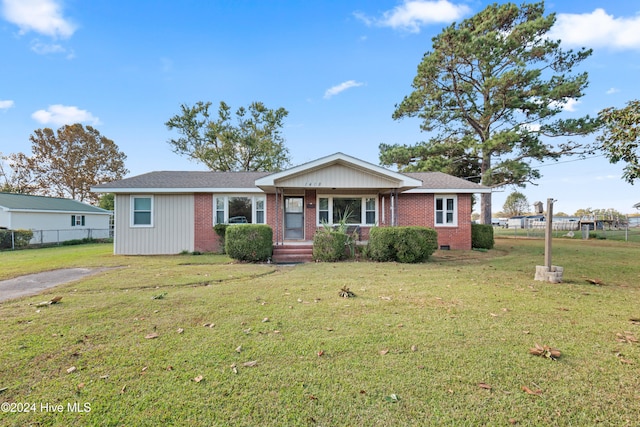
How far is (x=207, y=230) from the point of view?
42.7 feet

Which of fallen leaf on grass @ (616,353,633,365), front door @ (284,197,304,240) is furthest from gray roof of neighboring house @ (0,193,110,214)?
fallen leaf on grass @ (616,353,633,365)

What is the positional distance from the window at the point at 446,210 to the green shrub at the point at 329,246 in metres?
6.06

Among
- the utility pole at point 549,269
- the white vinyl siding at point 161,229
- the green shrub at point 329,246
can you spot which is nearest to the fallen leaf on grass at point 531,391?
the utility pole at point 549,269

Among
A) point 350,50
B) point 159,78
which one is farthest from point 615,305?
point 159,78

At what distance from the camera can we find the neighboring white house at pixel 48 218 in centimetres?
1908

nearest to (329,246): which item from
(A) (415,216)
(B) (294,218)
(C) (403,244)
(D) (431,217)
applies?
(C) (403,244)

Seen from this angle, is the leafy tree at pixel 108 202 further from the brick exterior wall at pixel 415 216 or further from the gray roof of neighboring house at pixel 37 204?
the brick exterior wall at pixel 415 216

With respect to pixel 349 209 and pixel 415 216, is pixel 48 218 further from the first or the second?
pixel 415 216

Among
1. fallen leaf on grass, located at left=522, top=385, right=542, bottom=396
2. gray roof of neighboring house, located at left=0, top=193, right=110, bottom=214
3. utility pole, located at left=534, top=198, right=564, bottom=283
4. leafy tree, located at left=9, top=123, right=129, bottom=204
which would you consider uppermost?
leafy tree, located at left=9, top=123, right=129, bottom=204

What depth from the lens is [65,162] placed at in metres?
33.3

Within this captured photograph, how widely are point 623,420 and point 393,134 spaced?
22901mm

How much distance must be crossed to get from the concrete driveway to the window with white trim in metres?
13.0

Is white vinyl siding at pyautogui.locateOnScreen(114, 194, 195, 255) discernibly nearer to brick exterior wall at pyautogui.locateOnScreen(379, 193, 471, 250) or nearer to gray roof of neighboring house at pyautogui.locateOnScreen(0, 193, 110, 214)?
brick exterior wall at pyautogui.locateOnScreen(379, 193, 471, 250)

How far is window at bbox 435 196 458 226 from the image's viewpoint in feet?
45.0
